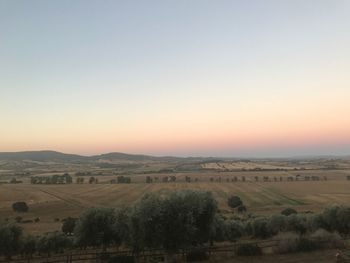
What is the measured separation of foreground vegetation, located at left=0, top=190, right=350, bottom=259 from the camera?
36781 mm

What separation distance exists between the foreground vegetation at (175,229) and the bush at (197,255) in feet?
5.67

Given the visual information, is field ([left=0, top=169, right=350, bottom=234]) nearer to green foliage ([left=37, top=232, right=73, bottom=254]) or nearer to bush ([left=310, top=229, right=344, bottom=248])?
green foliage ([left=37, top=232, right=73, bottom=254])

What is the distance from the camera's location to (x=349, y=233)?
157ft

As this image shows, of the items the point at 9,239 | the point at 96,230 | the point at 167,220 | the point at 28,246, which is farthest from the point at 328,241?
the point at 9,239

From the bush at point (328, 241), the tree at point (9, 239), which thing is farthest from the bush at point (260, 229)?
the tree at point (9, 239)

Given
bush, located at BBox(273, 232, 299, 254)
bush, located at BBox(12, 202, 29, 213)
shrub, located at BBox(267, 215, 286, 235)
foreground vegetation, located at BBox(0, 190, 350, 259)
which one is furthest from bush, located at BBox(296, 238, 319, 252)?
bush, located at BBox(12, 202, 29, 213)

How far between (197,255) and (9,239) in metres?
25.2

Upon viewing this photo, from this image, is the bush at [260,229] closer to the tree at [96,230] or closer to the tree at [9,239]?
the tree at [96,230]

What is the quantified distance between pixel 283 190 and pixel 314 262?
320 ft

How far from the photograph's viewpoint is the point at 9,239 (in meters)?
46.8

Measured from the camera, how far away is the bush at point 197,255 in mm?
35125

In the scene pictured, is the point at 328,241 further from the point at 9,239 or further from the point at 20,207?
the point at 20,207

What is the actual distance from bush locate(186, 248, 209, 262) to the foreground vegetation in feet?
5.67

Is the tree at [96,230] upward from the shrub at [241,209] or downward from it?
upward
